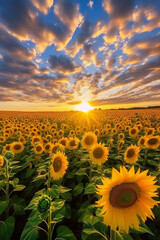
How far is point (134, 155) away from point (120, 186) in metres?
2.83

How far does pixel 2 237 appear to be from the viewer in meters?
2.13

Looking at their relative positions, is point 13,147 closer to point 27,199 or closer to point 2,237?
point 27,199

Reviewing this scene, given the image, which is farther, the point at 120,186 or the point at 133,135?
the point at 133,135

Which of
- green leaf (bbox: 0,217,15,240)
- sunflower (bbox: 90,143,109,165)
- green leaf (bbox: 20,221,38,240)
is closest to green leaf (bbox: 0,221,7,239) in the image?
green leaf (bbox: 0,217,15,240)

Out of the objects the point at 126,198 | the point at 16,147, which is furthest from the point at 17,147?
the point at 126,198

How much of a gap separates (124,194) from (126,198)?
3.2 inches

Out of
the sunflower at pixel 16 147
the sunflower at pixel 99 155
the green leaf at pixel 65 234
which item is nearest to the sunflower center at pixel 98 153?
the sunflower at pixel 99 155

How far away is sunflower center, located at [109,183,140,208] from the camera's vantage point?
4.11 ft

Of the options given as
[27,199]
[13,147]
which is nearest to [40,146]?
[13,147]

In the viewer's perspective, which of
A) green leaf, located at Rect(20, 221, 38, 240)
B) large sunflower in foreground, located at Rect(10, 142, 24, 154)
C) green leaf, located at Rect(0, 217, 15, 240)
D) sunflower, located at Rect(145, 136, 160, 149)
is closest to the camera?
green leaf, located at Rect(20, 221, 38, 240)

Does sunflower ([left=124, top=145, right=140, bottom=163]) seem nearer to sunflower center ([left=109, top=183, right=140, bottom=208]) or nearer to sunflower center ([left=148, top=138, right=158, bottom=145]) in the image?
sunflower center ([left=148, top=138, right=158, bottom=145])

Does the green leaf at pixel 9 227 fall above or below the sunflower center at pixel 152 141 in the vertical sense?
below

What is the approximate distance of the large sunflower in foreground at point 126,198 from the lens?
4.05 feet

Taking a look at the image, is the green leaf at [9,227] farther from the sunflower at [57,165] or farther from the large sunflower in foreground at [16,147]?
the large sunflower in foreground at [16,147]
